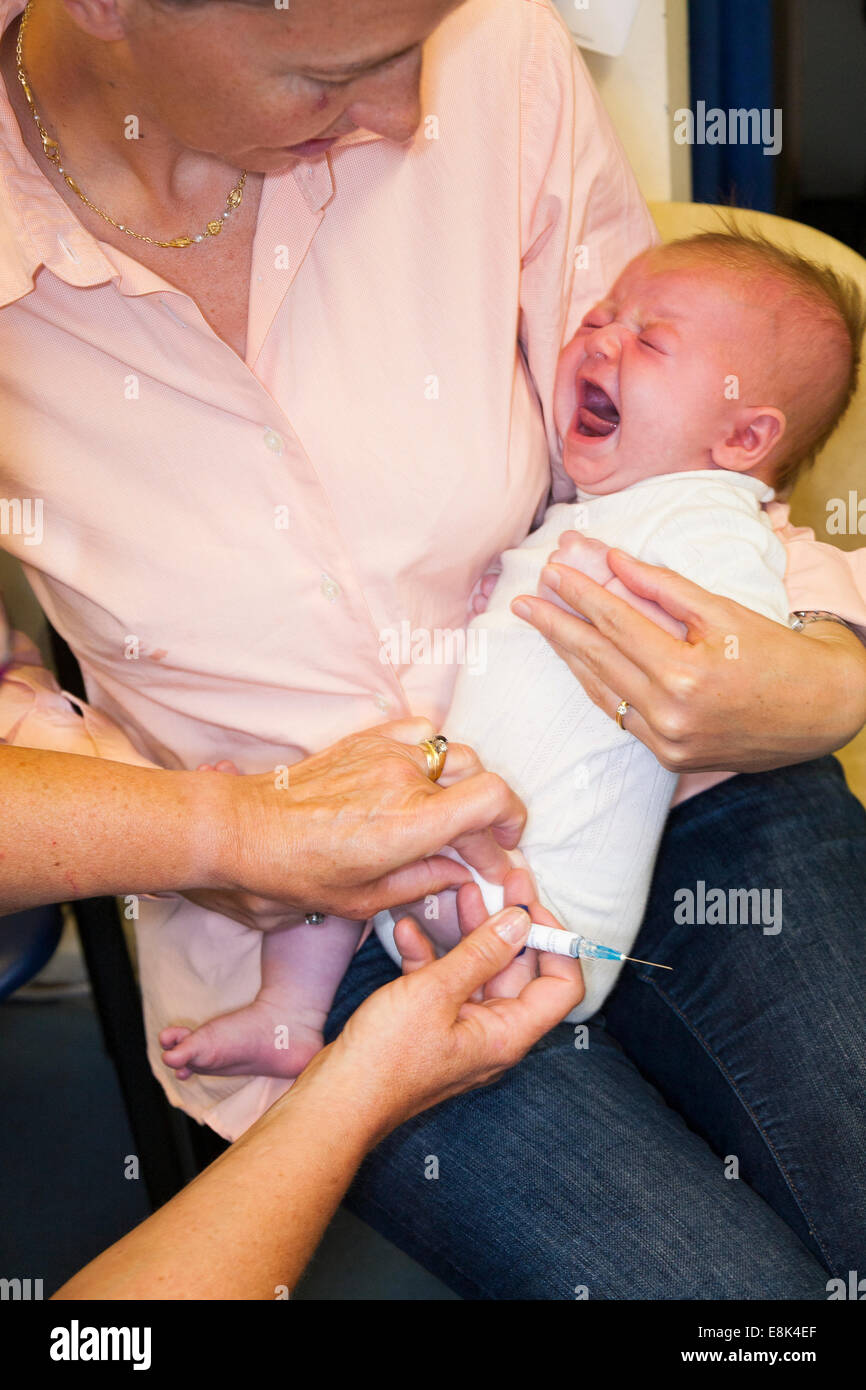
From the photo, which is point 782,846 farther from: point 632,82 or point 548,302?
point 632,82

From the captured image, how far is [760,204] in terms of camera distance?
6.98 ft

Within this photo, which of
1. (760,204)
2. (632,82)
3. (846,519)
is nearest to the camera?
(846,519)

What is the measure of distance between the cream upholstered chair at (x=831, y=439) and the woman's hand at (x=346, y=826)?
0.74 metres

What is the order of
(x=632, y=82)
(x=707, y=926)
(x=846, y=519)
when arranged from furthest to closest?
1. (x=632, y=82)
2. (x=846, y=519)
3. (x=707, y=926)

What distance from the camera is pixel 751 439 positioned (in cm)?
145

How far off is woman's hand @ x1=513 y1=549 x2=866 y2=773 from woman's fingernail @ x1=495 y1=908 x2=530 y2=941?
0.23 metres

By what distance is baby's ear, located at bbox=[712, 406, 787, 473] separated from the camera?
142 cm

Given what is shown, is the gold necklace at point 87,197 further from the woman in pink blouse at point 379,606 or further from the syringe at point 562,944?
the syringe at point 562,944

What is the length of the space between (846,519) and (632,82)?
869 mm

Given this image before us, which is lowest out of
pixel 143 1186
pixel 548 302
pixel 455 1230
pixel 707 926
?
pixel 143 1186

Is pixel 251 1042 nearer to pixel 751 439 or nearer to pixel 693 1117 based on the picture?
pixel 693 1117

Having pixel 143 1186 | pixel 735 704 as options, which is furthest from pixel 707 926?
pixel 143 1186

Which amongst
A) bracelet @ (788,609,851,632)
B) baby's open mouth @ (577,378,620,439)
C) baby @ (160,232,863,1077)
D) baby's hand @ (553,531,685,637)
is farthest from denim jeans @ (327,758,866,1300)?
baby's open mouth @ (577,378,620,439)

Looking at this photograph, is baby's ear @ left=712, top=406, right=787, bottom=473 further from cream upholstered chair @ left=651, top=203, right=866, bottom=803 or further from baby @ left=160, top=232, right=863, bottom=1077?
cream upholstered chair @ left=651, top=203, right=866, bottom=803
